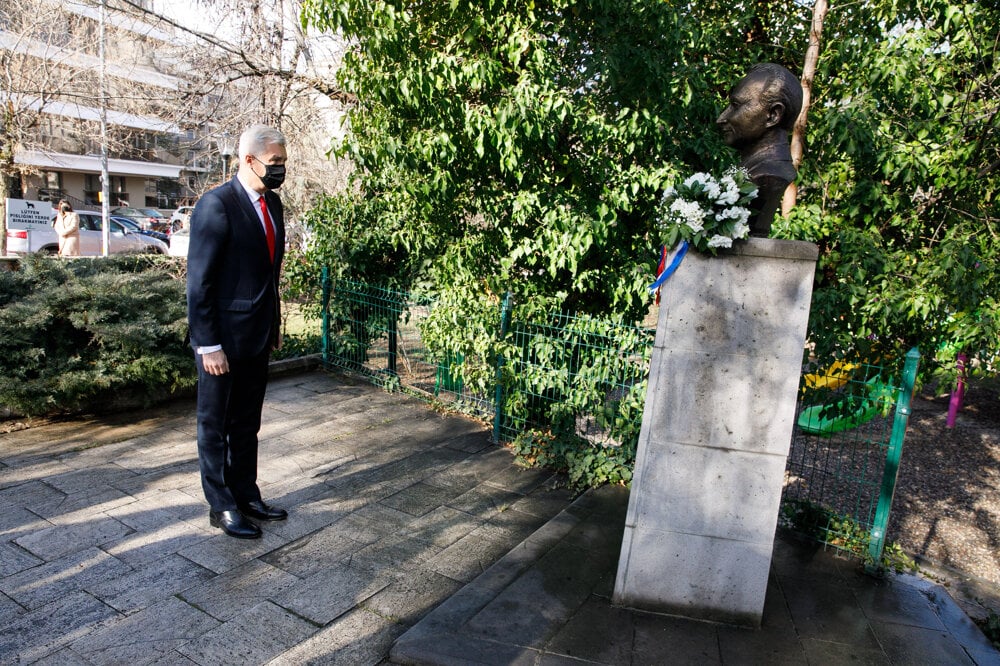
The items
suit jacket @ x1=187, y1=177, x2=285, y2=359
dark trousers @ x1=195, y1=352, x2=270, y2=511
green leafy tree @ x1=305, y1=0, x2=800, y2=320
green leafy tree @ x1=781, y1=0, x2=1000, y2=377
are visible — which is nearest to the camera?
suit jacket @ x1=187, y1=177, x2=285, y2=359

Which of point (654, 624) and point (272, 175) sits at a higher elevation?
point (272, 175)

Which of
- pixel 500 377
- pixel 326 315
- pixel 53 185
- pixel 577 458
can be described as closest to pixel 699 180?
pixel 577 458

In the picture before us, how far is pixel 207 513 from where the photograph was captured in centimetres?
398

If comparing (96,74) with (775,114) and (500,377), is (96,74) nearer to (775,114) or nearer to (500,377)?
(500,377)

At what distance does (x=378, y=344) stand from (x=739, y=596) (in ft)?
16.5

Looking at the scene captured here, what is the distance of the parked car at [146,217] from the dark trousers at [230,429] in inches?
1062

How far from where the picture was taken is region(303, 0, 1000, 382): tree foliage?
459cm

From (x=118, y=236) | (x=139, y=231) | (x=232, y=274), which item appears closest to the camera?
(x=232, y=274)

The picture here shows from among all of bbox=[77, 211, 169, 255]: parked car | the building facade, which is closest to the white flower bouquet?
the building facade

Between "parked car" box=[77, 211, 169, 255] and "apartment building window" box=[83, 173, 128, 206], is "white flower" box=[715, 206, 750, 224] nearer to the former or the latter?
"parked car" box=[77, 211, 169, 255]

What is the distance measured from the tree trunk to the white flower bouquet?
7.86 ft

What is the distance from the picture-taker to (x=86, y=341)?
18.7 ft

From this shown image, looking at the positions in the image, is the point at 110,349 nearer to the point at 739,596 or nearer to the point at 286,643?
the point at 286,643

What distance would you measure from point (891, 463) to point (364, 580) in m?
3.10
